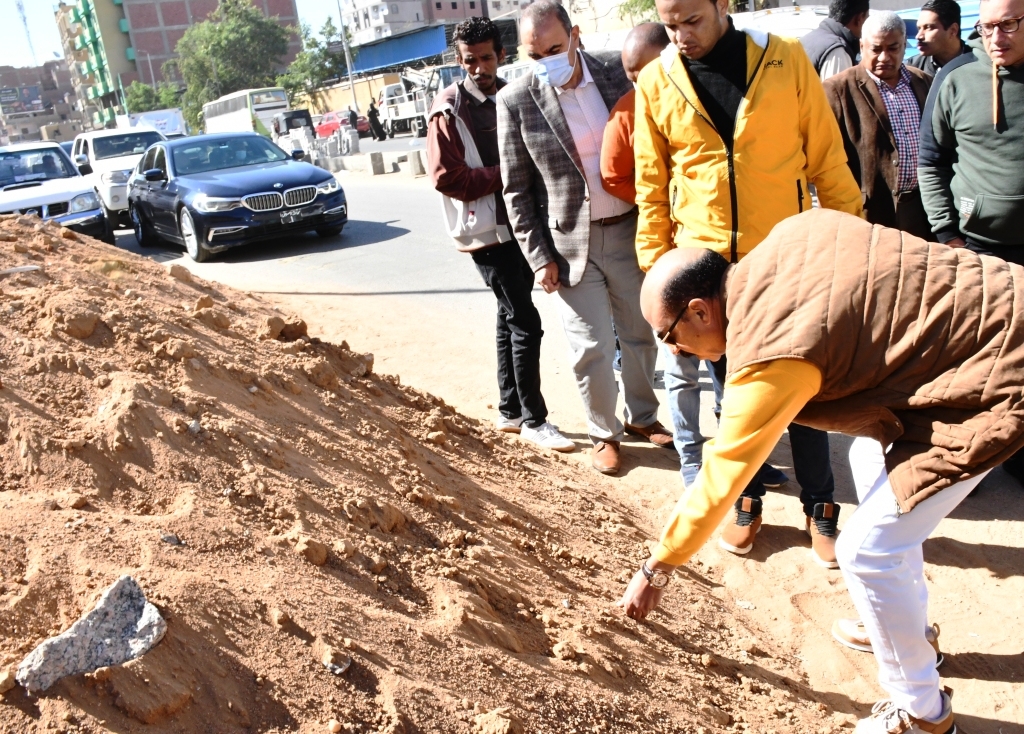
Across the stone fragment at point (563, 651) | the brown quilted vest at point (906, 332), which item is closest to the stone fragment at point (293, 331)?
the stone fragment at point (563, 651)

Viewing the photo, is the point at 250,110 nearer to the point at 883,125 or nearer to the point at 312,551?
the point at 883,125

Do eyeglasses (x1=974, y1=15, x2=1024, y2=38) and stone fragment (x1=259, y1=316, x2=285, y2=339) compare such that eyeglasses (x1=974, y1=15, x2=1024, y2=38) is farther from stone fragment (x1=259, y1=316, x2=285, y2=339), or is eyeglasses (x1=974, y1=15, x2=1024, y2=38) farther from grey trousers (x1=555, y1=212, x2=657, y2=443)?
stone fragment (x1=259, y1=316, x2=285, y2=339)

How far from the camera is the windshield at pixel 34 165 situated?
1377cm

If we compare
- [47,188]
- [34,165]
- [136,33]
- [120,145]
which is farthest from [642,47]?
[136,33]

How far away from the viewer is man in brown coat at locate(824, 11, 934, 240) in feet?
14.6

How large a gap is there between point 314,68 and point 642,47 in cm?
6384

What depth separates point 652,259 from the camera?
152 inches

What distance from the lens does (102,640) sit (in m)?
2.38

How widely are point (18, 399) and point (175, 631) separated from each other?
1451 millimetres

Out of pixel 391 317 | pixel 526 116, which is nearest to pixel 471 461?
pixel 526 116

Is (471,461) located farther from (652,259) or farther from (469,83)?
(469,83)

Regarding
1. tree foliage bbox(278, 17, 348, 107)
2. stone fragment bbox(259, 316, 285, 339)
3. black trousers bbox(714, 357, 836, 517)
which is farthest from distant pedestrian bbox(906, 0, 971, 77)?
tree foliage bbox(278, 17, 348, 107)

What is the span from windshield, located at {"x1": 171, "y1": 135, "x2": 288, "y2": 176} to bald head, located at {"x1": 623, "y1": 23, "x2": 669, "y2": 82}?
9.68 metres

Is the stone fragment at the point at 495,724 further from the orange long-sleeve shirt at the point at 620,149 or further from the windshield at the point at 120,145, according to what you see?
the windshield at the point at 120,145
